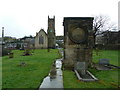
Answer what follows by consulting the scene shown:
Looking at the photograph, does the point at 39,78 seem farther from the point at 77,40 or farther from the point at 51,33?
the point at 51,33

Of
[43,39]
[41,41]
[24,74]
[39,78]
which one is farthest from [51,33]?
[39,78]

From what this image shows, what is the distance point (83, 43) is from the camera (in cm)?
1255

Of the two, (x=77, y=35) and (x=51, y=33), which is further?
(x=51, y=33)

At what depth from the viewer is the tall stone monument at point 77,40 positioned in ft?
41.0

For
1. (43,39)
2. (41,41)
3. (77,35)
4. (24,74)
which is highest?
(43,39)

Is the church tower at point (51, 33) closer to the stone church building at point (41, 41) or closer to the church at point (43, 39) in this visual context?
the church at point (43, 39)

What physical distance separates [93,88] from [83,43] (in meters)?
6.01

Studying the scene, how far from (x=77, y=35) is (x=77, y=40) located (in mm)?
461

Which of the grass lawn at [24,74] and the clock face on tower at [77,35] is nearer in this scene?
the grass lawn at [24,74]

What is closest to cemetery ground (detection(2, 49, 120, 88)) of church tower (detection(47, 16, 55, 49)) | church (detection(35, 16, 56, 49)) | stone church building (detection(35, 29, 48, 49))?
church (detection(35, 16, 56, 49))

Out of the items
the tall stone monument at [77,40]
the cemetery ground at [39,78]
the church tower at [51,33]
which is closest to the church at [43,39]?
the church tower at [51,33]

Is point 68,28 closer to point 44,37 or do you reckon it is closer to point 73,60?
point 73,60

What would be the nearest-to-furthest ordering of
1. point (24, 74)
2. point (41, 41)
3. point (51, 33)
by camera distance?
point (24, 74), point (41, 41), point (51, 33)

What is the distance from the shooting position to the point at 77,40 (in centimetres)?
1249
